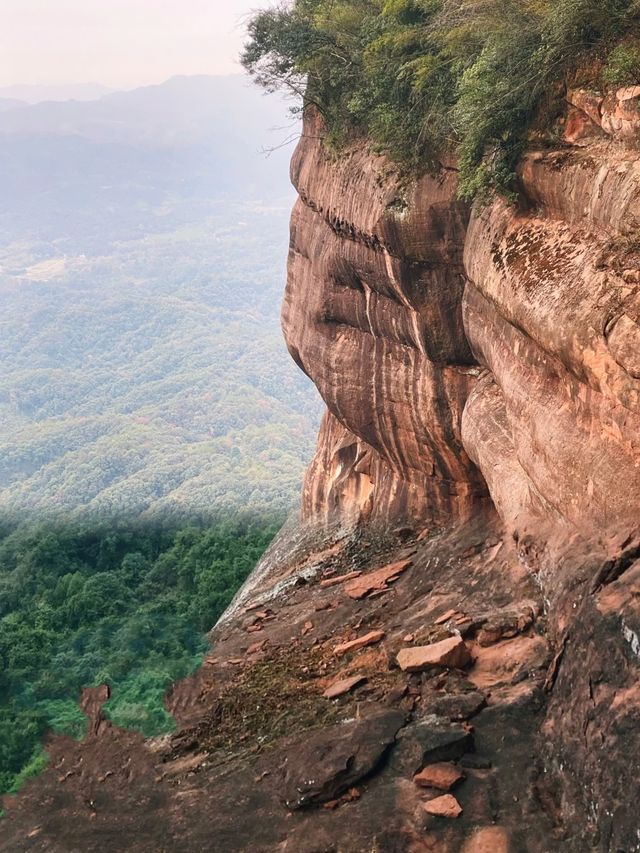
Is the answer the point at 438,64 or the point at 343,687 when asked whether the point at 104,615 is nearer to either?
the point at 343,687

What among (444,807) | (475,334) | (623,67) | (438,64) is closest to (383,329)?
(475,334)

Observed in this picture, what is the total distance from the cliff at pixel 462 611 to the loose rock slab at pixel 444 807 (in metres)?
0.03

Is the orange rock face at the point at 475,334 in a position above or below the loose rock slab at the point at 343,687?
above

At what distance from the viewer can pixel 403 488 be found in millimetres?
20938

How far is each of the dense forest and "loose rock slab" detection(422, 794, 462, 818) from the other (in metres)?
6.12

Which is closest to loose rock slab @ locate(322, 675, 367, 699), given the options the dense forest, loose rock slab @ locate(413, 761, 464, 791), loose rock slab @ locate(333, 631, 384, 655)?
loose rock slab @ locate(333, 631, 384, 655)

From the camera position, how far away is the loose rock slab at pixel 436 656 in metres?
12.1

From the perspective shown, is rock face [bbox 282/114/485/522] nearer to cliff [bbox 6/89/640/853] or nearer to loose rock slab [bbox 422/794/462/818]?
cliff [bbox 6/89/640/853]

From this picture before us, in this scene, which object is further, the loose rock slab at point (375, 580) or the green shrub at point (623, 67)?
the loose rock slab at point (375, 580)

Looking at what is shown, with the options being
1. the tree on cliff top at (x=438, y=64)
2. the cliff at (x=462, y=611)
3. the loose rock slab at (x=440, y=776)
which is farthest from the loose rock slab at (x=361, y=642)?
the tree on cliff top at (x=438, y=64)

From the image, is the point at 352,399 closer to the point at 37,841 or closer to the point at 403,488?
the point at 403,488

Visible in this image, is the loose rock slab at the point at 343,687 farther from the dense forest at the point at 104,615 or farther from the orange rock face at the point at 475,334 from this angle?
the orange rock face at the point at 475,334

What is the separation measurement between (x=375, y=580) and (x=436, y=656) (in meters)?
5.39

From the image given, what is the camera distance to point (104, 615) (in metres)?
28.5
